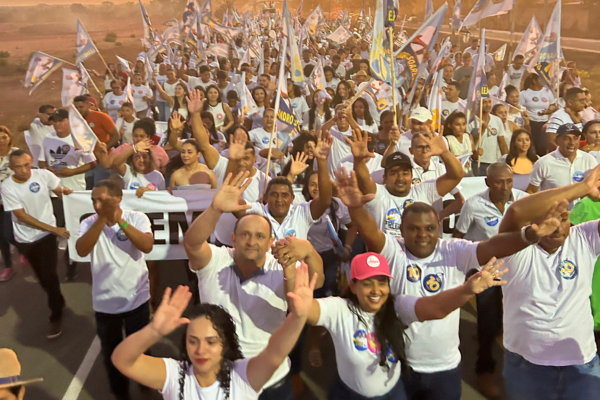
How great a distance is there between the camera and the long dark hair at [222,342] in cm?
259

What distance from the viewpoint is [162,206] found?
5.67m

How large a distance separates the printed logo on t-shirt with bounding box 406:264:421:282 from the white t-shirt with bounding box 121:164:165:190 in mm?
3429

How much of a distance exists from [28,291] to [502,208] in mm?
5712

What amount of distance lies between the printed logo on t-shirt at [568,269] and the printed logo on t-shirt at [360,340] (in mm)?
1443

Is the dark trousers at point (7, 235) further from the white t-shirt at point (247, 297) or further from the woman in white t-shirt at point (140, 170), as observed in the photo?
the white t-shirt at point (247, 297)

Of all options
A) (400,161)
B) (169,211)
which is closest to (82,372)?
(169,211)

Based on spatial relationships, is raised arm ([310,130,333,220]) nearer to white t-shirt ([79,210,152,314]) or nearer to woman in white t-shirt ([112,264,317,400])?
white t-shirt ([79,210,152,314])

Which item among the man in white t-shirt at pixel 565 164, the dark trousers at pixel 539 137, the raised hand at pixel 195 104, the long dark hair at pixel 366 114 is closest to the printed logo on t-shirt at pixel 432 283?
the man in white t-shirt at pixel 565 164

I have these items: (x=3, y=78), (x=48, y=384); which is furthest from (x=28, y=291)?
(x=3, y=78)

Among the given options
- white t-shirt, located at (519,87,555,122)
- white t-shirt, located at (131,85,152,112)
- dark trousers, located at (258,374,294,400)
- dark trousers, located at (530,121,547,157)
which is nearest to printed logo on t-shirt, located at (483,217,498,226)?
dark trousers, located at (258,374,294,400)

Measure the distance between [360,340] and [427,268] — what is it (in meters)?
0.75

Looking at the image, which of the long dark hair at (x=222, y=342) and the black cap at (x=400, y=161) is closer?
the long dark hair at (x=222, y=342)

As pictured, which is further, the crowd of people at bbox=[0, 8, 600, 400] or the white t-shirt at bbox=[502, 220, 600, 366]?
the white t-shirt at bbox=[502, 220, 600, 366]

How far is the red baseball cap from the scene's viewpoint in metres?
2.92
